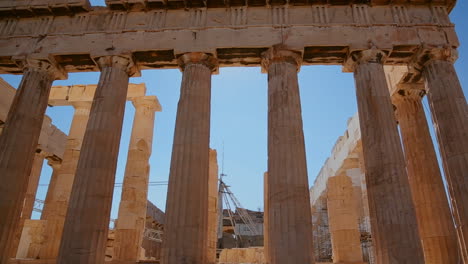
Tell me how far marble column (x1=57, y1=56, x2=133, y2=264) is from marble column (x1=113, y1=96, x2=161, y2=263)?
189 inches

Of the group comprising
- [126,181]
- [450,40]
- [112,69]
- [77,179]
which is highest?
[450,40]

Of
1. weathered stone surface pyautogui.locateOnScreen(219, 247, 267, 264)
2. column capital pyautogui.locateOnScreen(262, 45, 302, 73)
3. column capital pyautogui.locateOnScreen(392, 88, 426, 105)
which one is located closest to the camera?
column capital pyautogui.locateOnScreen(262, 45, 302, 73)

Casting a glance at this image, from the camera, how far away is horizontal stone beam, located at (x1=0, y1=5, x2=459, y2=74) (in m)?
16.8

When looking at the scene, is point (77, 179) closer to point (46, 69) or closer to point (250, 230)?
point (46, 69)

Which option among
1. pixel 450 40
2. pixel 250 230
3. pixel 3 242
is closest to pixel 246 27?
pixel 450 40

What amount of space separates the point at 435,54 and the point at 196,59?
34.2 feet

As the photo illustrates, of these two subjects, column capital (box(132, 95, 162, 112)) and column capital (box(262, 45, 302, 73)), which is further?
column capital (box(132, 95, 162, 112))

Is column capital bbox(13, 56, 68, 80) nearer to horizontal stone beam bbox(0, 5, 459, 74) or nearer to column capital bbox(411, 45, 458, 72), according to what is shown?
horizontal stone beam bbox(0, 5, 459, 74)

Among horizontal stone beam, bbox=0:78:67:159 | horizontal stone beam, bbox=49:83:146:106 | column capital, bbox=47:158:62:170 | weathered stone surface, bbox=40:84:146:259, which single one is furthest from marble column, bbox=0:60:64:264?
column capital, bbox=47:158:62:170

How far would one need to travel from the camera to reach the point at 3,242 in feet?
47.9

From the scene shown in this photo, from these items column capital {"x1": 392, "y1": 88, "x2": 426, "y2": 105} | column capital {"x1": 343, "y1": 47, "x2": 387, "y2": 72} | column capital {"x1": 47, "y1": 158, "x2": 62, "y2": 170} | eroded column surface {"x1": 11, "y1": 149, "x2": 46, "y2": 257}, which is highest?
column capital {"x1": 343, "y1": 47, "x2": 387, "y2": 72}

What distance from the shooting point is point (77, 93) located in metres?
24.8

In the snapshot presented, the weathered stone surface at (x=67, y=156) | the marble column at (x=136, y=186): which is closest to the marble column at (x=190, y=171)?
the marble column at (x=136, y=186)

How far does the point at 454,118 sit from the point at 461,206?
11.4 feet
